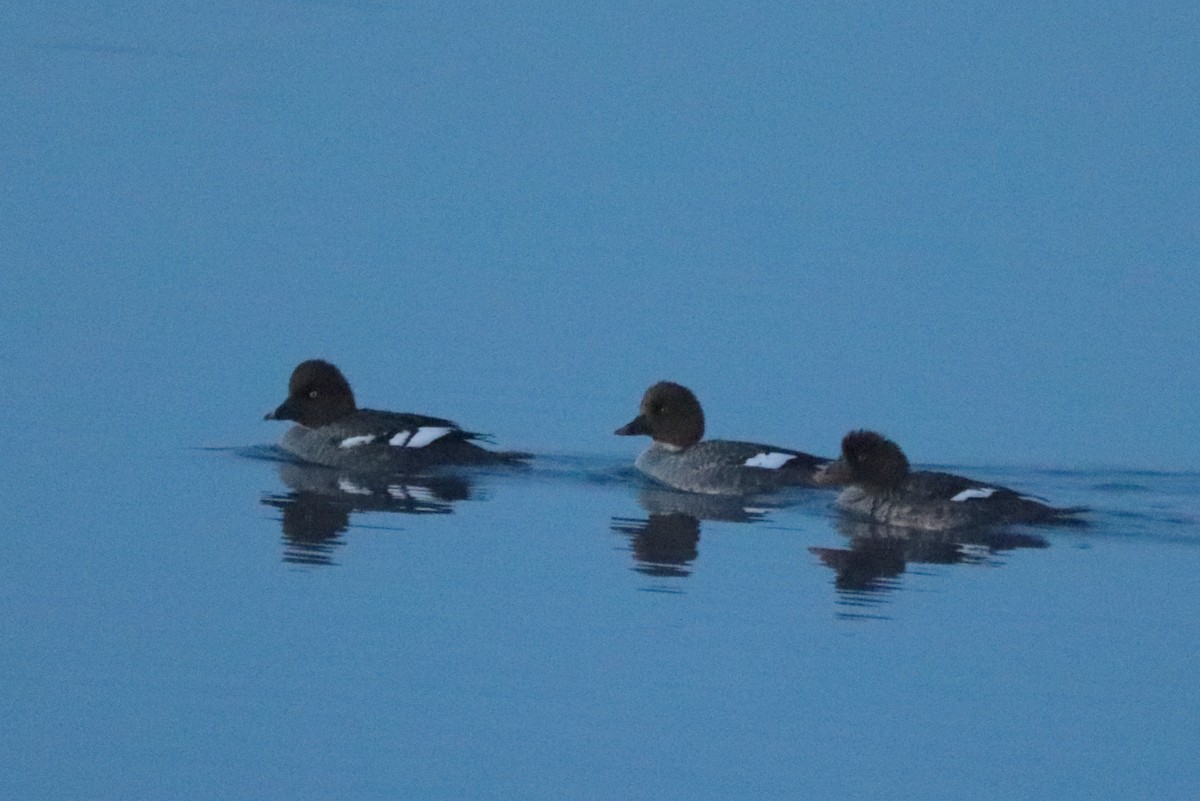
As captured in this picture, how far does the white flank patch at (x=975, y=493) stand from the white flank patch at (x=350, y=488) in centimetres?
360

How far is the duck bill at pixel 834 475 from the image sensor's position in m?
14.8

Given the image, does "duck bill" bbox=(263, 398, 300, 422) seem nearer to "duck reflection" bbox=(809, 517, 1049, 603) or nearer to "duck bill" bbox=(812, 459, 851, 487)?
"duck bill" bbox=(812, 459, 851, 487)

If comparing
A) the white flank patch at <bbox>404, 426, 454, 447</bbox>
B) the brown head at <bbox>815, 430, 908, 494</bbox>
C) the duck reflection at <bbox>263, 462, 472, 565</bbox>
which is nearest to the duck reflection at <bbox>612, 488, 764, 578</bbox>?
the brown head at <bbox>815, 430, 908, 494</bbox>

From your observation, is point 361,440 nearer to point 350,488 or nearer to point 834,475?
point 350,488

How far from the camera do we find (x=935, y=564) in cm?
1277

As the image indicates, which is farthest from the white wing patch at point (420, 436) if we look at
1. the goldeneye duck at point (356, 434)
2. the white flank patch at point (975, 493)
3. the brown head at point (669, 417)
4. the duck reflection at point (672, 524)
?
the white flank patch at point (975, 493)

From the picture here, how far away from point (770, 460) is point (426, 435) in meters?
2.27

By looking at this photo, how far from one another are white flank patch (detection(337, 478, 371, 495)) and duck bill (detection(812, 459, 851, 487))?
2822 millimetres

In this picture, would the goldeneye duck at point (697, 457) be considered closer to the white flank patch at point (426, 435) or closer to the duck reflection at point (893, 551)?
the duck reflection at point (893, 551)

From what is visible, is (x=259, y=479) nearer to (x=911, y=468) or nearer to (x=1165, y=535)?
(x=911, y=468)

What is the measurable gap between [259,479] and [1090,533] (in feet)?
16.5

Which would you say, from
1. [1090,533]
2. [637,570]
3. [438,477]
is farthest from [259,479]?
[1090,533]

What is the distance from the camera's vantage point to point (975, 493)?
14.2 metres

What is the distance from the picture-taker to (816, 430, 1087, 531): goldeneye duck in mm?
14148
